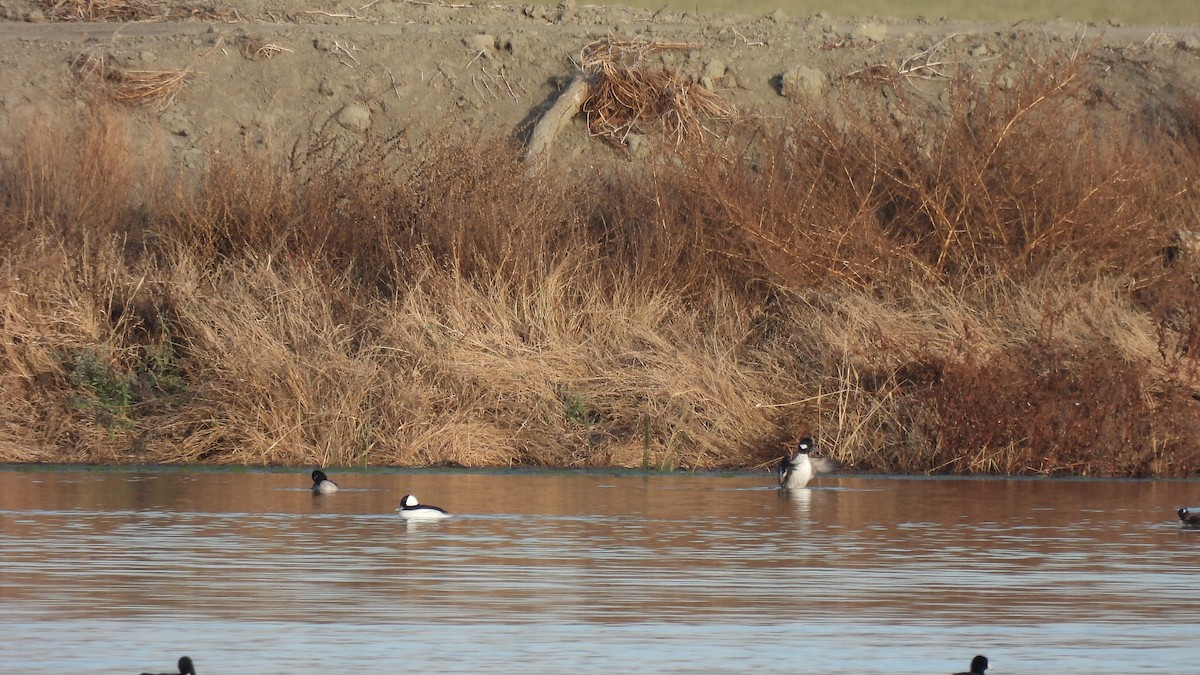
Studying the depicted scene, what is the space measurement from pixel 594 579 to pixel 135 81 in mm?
23824

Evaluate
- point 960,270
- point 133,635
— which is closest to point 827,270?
point 960,270

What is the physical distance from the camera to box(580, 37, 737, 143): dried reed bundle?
31844 mm

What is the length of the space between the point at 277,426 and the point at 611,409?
10.5 feet

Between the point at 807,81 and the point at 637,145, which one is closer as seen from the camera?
the point at 637,145

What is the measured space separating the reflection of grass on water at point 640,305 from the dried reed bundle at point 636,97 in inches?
245

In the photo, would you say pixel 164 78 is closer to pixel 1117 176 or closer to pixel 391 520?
pixel 1117 176

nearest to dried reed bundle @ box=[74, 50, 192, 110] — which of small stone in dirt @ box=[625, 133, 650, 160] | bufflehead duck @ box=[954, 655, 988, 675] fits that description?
small stone in dirt @ box=[625, 133, 650, 160]

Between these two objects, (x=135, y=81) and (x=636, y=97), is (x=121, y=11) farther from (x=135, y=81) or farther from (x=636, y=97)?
(x=636, y=97)

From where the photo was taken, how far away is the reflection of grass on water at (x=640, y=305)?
20.3 metres

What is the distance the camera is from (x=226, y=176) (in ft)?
79.6

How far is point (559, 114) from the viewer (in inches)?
1237

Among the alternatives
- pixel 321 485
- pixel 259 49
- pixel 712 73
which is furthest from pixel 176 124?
pixel 321 485

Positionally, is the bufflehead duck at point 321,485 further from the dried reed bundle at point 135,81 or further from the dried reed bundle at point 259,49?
the dried reed bundle at point 259,49

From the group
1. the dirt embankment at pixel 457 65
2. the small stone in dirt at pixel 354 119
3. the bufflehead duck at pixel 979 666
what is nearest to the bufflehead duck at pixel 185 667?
the bufflehead duck at pixel 979 666
